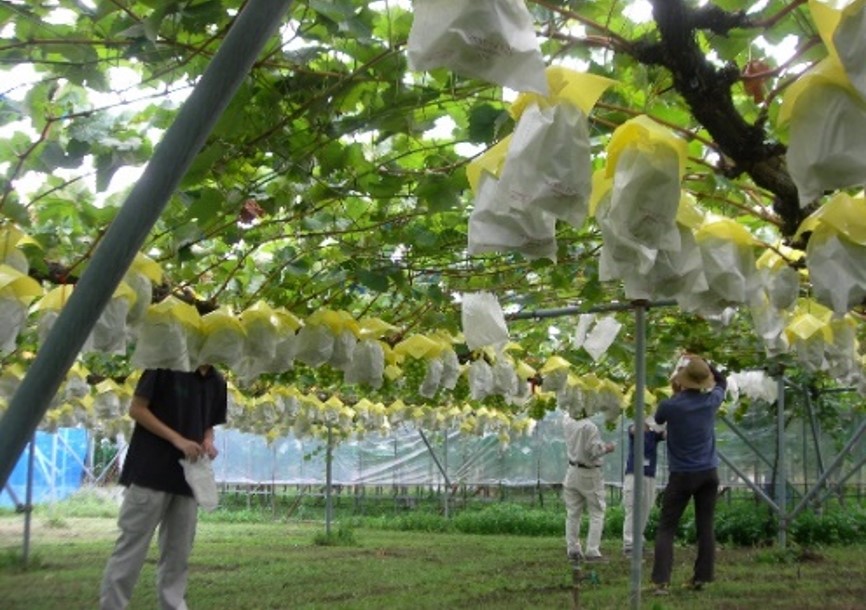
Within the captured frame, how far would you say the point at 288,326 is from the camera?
3.74m

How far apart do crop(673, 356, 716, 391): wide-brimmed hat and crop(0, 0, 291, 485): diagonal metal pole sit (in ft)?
16.0

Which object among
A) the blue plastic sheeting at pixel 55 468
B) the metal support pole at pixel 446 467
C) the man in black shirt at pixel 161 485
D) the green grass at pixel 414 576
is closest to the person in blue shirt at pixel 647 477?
the green grass at pixel 414 576

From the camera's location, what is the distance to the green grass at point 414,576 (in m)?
5.80

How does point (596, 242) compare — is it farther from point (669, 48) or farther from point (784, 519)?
point (784, 519)

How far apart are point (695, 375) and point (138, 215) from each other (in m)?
4.96

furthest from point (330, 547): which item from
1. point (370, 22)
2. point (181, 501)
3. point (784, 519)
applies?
point (370, 22)

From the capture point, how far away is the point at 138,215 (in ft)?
4.12

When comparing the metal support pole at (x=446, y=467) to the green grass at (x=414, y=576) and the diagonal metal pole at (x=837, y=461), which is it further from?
the diagonal metal pole at (x=837, y=461)

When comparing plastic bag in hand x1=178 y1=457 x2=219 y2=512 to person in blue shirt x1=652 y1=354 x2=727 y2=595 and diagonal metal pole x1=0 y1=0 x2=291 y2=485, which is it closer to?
diagonal metal pole x1=0 y1=0 x2=291 y2=485

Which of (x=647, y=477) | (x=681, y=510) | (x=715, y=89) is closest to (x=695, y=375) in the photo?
(x=681, y=510)

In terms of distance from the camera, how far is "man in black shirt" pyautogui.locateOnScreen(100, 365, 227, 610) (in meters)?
3.62

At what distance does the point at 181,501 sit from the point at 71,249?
103 centimetres

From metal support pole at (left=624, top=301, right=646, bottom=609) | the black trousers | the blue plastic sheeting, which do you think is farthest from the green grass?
the blue plastic sheeting

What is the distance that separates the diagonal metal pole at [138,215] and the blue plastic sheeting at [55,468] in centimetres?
1815
